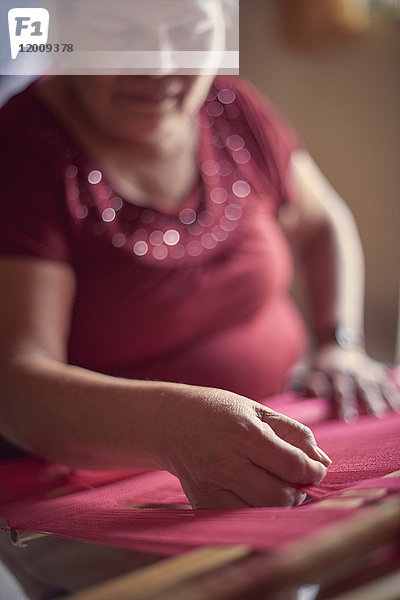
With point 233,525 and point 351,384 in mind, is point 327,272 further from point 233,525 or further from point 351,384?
point 233,525

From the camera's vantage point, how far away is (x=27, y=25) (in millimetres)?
505

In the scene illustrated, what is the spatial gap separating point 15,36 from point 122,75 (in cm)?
10

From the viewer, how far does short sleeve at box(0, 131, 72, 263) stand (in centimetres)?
53

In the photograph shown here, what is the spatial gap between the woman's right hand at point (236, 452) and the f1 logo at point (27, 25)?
34 centimetres

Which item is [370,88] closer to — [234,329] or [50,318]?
[234,329]

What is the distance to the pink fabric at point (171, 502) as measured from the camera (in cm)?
32

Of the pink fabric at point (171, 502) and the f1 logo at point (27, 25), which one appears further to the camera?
the f1 logo at point (27, 25)

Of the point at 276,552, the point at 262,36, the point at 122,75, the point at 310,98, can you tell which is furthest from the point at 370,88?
→ the point at 276,552

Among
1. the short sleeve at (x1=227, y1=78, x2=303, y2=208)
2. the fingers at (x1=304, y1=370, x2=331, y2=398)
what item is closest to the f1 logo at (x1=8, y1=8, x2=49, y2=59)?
the short sleeve at (x1=227, y1=78, x2=303, y2=208)

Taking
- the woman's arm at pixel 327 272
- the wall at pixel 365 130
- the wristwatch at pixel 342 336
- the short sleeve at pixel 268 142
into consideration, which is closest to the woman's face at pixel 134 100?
→ the short sleeve at pixel 268 142

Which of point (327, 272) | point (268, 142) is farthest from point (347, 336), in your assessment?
point (268, 142)

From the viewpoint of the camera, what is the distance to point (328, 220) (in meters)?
0.86

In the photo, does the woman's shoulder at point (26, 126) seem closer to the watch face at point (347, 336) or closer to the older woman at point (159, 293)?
the older woman at point (159, 293)

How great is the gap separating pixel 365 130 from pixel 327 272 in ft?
1.98
